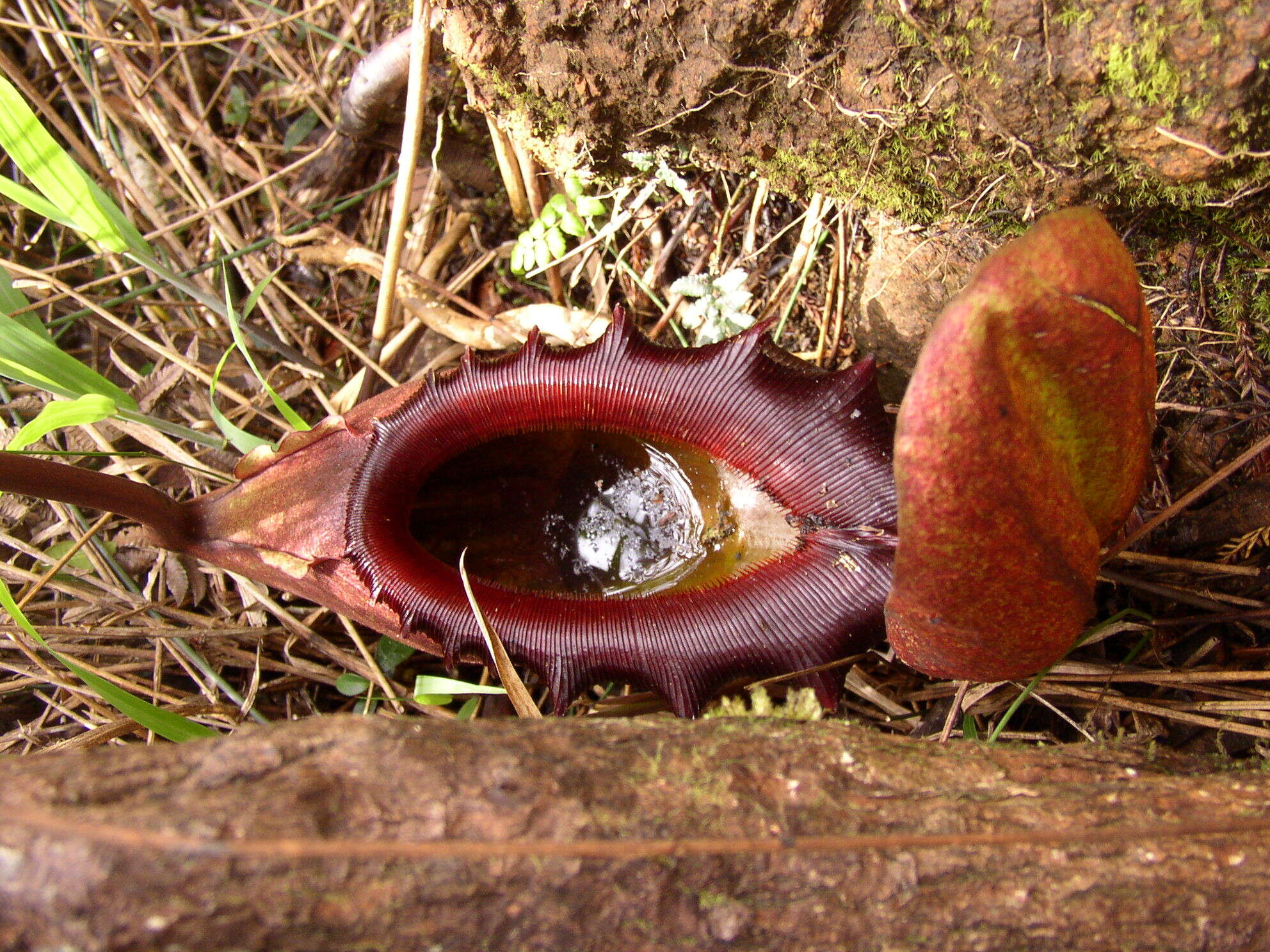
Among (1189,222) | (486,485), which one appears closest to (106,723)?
(486,485)

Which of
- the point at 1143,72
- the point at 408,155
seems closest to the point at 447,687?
the point at 408,155

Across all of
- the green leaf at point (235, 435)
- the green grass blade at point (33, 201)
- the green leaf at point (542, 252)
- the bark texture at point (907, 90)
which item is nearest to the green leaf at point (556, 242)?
the green leaf at point (542, 252)

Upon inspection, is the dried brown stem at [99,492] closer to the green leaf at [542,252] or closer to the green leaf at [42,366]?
the green leaf at [42,366]

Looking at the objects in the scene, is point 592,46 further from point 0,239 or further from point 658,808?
point 0,239

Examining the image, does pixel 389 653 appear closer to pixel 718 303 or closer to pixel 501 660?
pixel 501 660

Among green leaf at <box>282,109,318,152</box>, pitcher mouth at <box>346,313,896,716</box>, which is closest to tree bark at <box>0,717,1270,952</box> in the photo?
pitcher mouth at <box>346,313,896,716</box>

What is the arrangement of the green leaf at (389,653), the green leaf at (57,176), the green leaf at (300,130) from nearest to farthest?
the green leaf at (57,176)
the green leaf at (389,653)
the green leaf at (300,130)
